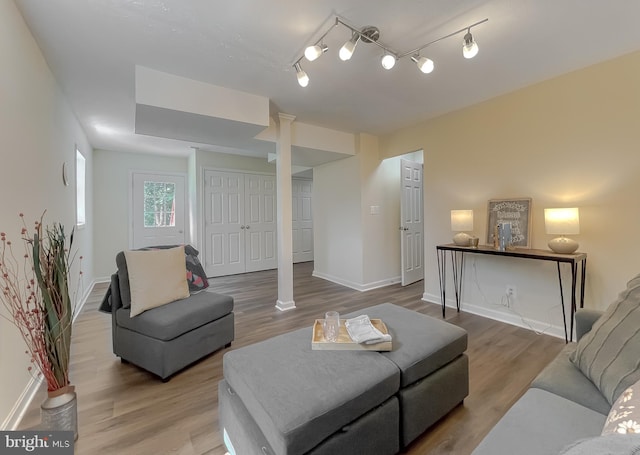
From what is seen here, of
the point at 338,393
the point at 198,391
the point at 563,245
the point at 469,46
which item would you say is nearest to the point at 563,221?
the point at 563,245

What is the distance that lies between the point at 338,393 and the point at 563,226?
243cm

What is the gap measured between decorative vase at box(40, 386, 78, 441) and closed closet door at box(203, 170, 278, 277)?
12.8ft

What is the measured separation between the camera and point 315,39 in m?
1.99

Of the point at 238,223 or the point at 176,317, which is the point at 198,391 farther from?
the point at 238,223

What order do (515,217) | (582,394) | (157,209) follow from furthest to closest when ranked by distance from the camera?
(157,209), (515,217), (582,394)

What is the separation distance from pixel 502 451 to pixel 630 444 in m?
0.51

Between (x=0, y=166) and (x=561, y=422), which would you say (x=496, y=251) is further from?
(x=0, y=166)

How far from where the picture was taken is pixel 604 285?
2.37 metres

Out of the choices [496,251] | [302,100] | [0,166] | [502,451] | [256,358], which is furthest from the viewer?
[302,100]

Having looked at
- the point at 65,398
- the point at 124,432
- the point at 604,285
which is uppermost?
the point at 604,285

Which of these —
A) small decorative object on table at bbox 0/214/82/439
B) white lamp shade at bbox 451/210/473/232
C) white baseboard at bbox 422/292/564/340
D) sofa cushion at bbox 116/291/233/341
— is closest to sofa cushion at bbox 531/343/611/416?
white baseboard at bbox 422/292/564/340

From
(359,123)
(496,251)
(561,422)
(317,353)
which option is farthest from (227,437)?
(359,123)

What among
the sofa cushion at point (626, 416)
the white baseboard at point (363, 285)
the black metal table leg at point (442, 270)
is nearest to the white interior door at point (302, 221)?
the white baseboard at point (363, 285)

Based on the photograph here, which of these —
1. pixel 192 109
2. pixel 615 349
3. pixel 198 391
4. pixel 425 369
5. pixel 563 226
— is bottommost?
pixel 198 391
